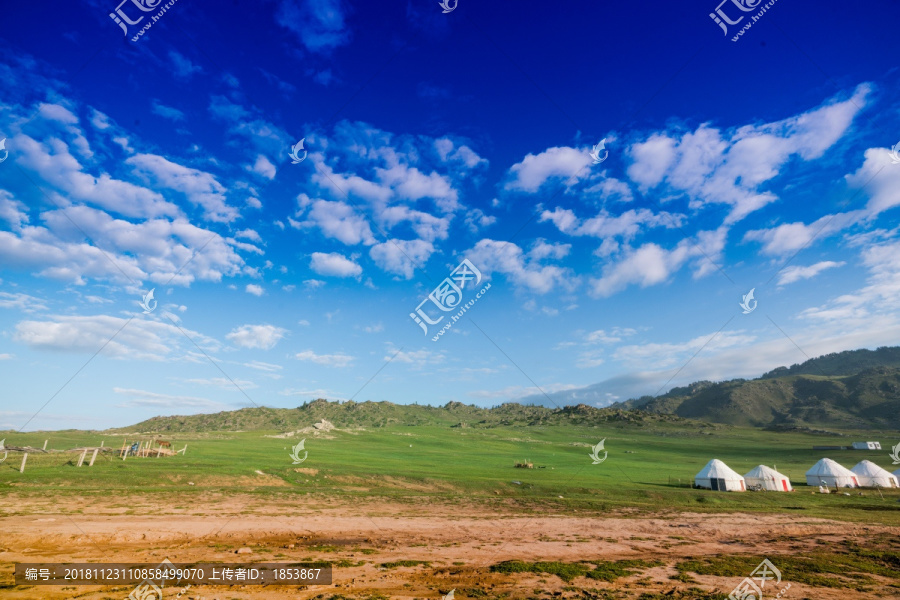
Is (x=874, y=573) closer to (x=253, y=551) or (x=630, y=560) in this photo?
(x=630, y=560)

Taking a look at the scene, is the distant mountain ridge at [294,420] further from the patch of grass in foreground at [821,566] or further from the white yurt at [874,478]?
the patch of grass in foreground at [821,566]

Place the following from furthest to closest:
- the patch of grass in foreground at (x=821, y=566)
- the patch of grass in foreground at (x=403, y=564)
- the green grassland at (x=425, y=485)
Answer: the green grassland at (x=425, y=485) < the patch of grass in foreground at (x=403, y=564) < the patch of grass in foreground at (x=821, y=566)

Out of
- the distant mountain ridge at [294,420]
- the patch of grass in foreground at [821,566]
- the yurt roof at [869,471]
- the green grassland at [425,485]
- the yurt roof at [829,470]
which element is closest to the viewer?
the patch of grass in foreground at [821,566]

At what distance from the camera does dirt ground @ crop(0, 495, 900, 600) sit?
17.7m

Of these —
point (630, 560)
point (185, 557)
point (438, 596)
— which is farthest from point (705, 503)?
point (185, 557)

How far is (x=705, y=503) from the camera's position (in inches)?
1897

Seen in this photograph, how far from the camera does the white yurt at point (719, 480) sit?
193ft

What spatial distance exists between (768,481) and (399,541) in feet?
206

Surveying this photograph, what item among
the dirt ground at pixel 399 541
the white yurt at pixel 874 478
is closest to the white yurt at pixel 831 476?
the white yurt at pixel 874 478

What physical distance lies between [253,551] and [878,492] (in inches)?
3380

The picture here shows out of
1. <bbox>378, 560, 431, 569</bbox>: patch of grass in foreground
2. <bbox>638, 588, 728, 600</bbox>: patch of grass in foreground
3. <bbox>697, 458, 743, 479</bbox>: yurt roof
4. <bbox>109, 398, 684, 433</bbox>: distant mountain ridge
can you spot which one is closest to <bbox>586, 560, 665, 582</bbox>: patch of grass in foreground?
<bbox>638, 588, 728, 600</bbox>: patch of grass in foreground

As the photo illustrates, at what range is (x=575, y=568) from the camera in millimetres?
21141

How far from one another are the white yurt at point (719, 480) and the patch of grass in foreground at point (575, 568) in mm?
46989

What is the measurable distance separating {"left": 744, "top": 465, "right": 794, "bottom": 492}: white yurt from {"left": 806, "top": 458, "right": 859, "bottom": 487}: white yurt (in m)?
9.68
